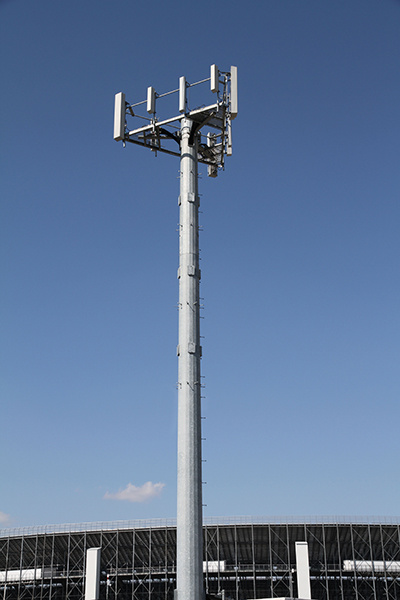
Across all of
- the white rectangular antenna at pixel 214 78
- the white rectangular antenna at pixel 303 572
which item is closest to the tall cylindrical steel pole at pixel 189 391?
the white rectangular antenna at pixel 214 78

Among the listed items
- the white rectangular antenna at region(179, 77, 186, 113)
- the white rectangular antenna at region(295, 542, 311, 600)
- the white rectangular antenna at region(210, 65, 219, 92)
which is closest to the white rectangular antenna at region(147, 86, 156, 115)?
the white rectangular antenna at region(179, 77, 186, 113)

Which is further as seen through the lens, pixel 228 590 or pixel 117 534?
pixel 228 590

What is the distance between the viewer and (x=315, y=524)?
51188 millimetres

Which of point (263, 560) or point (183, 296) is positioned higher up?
point (183, 296)

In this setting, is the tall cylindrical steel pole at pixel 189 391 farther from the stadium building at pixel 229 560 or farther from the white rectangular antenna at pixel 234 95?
the stadium building at pixel 229 560

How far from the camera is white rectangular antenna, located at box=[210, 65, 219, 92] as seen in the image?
1188 inches

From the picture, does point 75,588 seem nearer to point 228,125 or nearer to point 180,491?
point 180,491

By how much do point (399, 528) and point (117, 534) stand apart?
75.1 ft

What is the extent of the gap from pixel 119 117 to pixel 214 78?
16.7 feet

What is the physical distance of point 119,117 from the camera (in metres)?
31.5

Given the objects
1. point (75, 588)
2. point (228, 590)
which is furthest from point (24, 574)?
point (228, 590)

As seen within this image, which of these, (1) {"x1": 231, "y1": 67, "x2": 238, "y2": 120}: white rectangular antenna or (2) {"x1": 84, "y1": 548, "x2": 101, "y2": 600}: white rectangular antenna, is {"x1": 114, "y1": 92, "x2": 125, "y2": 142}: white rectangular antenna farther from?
(2) {"x1": 84, "y1": 548, "x2": 101, "y2": 600}: white rectangular antenna

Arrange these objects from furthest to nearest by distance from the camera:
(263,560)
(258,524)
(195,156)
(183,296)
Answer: (263,560) < (258,524) < (195,156) < (183,296)

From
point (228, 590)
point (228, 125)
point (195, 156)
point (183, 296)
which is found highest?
Result: point (228, 125)
